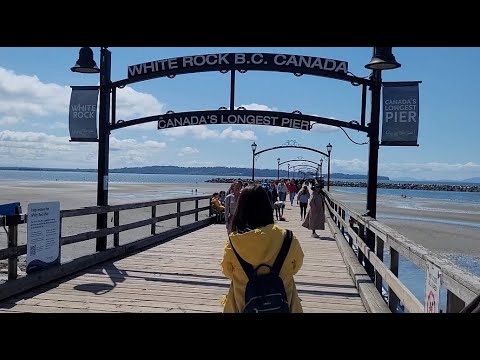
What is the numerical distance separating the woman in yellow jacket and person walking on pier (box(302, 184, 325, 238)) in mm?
9817

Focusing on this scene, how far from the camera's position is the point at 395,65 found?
655 cm

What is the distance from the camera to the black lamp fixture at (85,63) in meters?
7.66

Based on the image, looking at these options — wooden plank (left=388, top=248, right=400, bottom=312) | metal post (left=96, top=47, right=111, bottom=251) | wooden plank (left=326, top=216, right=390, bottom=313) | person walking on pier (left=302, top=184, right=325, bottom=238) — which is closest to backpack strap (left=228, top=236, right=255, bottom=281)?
wooden plank (left=388, top=248, right=400, bottom=312)

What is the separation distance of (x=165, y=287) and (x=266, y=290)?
4.28m

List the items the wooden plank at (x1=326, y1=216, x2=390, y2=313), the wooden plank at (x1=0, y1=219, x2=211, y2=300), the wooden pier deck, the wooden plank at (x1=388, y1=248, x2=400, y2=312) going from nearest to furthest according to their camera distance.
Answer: the wooden plank at (x1=388, y1=248, x2=400, y2=312)
the wooden plank at (x1=326, y1=216, x2=390, y2=313)
the wooden pier deck
the wooden plank at (x1=0, y1=219, x2=211, y2=300)

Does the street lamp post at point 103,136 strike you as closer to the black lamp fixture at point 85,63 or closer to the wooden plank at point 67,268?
the wooden plank at point 67,268

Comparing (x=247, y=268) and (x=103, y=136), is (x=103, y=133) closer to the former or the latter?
(x=103, y=136)

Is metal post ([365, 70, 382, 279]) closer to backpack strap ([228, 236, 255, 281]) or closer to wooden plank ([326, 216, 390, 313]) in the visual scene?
wooden plank ([326, 216, 390, 313])

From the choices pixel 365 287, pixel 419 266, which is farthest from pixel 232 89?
pixel 419 266

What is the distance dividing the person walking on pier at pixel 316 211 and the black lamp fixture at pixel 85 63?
22.1 feet

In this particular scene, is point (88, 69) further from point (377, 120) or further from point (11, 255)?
point (377, 120)

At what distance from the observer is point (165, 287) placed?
261 inches

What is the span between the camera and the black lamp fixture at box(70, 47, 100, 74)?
766 cm
